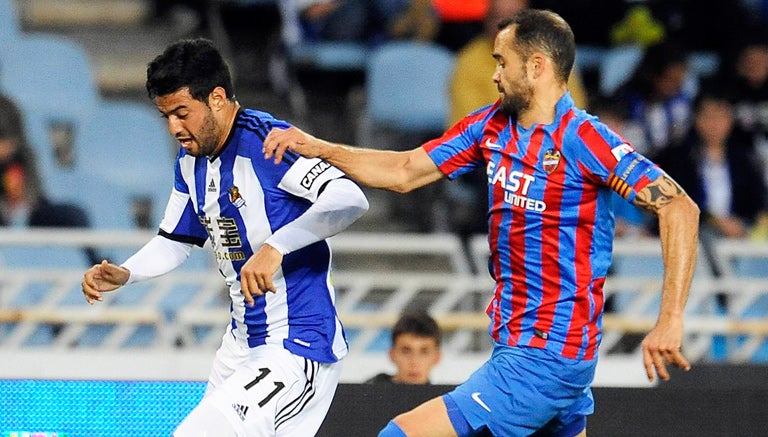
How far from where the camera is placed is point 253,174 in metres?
4.30

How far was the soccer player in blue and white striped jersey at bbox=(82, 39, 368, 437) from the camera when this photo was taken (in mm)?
4156

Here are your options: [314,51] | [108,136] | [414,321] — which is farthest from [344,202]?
[314,51]

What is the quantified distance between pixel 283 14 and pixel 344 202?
587 cm

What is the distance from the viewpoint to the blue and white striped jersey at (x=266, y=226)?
4.29 metres

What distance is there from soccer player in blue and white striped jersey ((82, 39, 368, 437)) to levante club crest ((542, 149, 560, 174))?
21.9 inches

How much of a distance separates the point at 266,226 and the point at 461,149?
64 centimetres

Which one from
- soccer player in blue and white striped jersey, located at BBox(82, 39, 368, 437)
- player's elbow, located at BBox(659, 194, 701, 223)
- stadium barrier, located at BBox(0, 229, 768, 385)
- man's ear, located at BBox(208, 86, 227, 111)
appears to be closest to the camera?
player's elbow, located at BBox(659, 194, 701, 223)

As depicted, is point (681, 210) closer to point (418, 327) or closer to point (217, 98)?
point (217, 98)

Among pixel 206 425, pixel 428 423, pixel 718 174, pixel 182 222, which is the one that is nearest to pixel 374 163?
pixel 182 222

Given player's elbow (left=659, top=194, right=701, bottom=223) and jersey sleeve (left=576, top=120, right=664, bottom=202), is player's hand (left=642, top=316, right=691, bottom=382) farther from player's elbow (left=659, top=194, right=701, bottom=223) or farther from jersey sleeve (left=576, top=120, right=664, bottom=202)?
jersey sleeve (left=576, top=120, right=664, bottom=202)

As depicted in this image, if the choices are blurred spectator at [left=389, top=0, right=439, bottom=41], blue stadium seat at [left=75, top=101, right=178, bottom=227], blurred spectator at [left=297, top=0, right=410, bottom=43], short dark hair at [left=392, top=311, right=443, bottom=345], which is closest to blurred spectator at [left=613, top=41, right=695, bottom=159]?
blurred spectator at [left=389, top=0, right=439, bottom=41]

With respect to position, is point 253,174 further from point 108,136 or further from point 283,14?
point 283,14

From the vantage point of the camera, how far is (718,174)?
8.16 m

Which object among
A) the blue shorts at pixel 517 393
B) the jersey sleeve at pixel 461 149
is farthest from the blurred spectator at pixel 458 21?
the blue shorts at pixel 517 393
